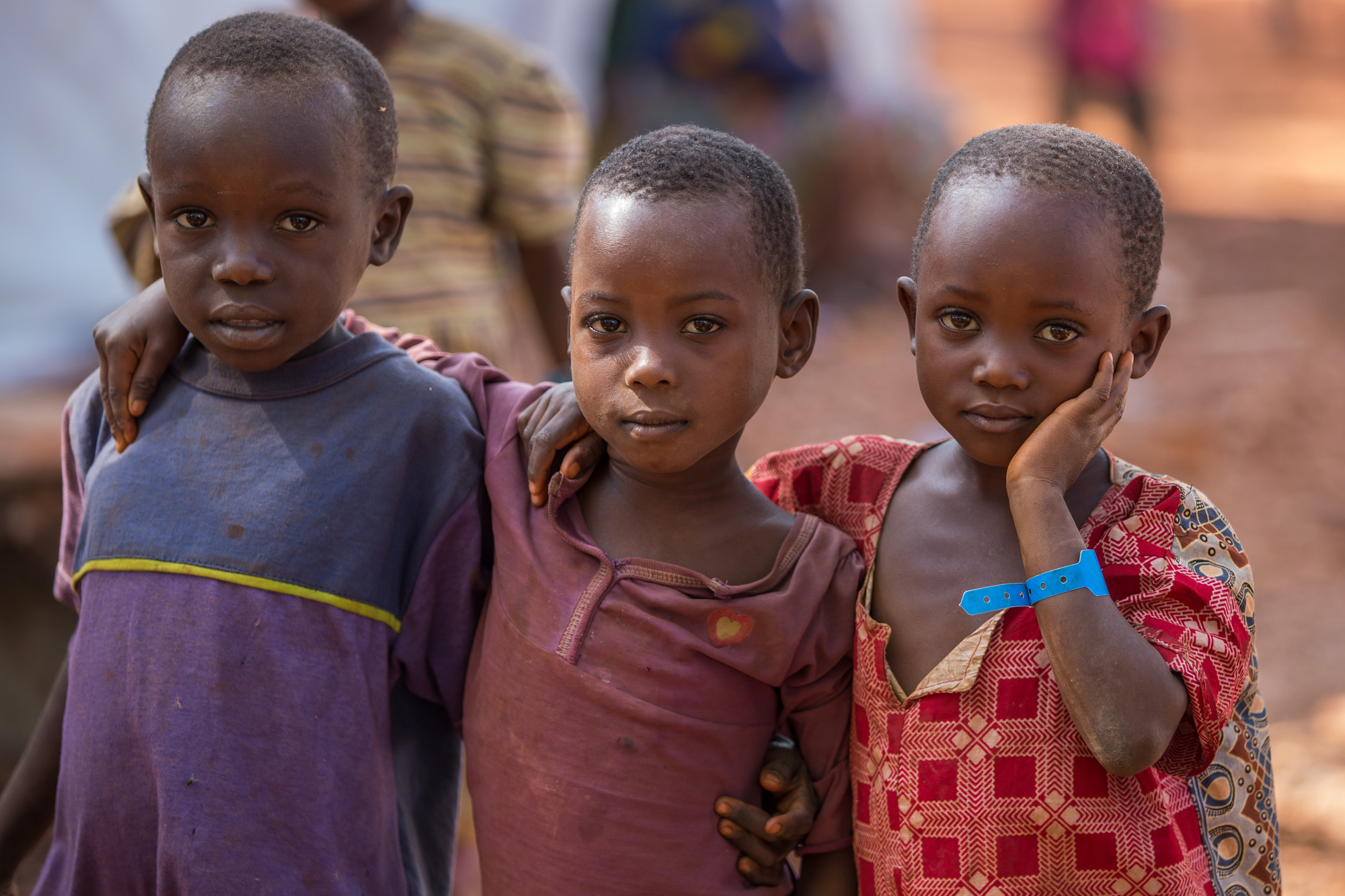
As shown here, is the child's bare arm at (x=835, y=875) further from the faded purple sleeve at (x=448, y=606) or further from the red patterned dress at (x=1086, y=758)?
the faded purple sleeve at (x=448, y=606)

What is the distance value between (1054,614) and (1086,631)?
0.14ft

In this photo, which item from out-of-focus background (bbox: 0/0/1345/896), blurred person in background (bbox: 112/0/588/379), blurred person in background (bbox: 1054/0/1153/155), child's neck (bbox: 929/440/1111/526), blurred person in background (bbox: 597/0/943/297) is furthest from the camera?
blurred person in background (bbox: 1054/0/1153/155)

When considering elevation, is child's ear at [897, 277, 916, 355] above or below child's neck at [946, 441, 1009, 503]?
above

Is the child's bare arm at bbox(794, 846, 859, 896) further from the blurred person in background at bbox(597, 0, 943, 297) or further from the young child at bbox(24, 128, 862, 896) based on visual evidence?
the blurred person in background at bbox(597, 0, 943, 297)

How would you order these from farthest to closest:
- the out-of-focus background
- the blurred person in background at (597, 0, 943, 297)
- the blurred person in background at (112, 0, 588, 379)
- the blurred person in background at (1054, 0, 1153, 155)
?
the blurred person in background at (1054, 0, 1153, 155), the blurred person in background at (597, 0, 943, 297), the out-of-focus background, the blurred person in background at (112, 0, 588, 379)

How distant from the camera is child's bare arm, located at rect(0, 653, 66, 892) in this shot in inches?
72.1

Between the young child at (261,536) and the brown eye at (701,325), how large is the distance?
15.4 inches

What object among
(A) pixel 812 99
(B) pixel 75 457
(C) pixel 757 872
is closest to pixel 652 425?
(C) pixel 757 872

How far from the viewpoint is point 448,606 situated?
1811mm

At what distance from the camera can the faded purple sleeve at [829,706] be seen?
1725 mm

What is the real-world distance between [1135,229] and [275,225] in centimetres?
111

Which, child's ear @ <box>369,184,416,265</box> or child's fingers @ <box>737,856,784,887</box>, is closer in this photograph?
child's fingers @ <box>737,856,784,887</box>

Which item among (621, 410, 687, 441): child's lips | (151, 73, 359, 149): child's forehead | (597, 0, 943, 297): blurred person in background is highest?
(597, 0, 943, 297): blurred person in background

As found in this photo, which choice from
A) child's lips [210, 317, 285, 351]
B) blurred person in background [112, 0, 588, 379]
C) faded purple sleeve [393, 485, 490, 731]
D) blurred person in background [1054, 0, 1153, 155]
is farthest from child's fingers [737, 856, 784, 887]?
blurred person in background [1054, 0, 1153, 155]
